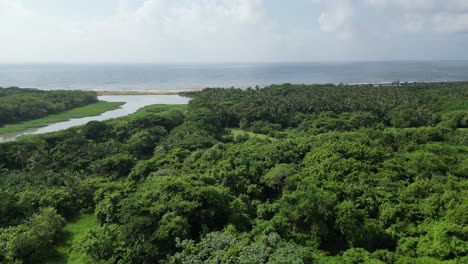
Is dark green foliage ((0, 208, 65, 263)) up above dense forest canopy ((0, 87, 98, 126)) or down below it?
below

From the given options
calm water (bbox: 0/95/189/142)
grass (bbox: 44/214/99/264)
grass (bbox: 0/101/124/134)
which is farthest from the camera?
grass (bbox: 0/101/124/134)

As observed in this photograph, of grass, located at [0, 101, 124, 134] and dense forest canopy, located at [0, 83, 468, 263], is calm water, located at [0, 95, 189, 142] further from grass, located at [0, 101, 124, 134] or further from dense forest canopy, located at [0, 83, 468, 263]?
dense forest canopy, located at [0, 83, 468, 263]

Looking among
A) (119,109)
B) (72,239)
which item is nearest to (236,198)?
(72,239)

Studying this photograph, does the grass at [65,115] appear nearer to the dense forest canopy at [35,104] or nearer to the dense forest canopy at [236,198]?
the dense forest canopy at [35,104]

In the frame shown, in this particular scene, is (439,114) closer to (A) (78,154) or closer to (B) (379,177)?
(B) (379,177)

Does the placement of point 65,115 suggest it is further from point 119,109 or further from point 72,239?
point 72,239

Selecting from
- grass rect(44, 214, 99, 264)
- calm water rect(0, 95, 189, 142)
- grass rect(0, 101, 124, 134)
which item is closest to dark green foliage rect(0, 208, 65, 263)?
grass rect(44, 214, 99, 264)

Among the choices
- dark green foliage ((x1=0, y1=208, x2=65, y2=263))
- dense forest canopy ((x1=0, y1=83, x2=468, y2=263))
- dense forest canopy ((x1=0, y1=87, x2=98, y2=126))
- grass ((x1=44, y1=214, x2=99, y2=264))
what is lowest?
grass ((x1=44, y1=214, x2=99, y2=264))
